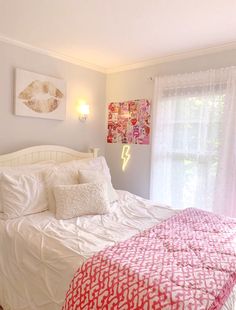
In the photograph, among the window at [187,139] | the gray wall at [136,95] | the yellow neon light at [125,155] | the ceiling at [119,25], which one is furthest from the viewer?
the yellow neon light at [125,155]

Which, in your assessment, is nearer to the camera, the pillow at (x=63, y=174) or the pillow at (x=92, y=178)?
the pillow at (x=63, y=174)

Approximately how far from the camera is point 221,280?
1125mm

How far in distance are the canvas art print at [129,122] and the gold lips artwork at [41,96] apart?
0.86m

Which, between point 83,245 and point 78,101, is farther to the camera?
point 78,101

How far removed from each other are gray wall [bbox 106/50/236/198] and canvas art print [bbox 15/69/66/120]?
86cm

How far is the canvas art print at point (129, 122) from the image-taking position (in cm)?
314

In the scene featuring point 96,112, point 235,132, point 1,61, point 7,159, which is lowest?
point 7,159

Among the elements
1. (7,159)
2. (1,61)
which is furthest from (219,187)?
(1,61)

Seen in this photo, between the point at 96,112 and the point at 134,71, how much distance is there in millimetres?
788

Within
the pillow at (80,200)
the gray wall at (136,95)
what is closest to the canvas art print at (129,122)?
the gray wall at (136,95)

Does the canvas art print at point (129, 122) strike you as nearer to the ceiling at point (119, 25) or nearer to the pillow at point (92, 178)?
the ceiling at point (119, 25)

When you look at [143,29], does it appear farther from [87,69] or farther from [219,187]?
[219,187]

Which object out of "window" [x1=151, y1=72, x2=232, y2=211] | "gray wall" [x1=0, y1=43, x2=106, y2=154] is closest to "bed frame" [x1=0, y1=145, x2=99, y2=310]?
"gray wall" [x1=0, y1=43, x2=106, y2=154]

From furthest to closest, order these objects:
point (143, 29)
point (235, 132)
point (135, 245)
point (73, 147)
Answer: point (73, 147)
point (235, 132)
point (143, 29)
point (135, 245)
